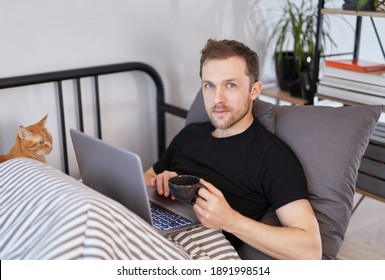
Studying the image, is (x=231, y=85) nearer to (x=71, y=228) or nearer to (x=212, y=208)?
(x=212, y=208)

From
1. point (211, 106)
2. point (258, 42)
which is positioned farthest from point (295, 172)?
point (258, 42)

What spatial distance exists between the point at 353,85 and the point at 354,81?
16mm

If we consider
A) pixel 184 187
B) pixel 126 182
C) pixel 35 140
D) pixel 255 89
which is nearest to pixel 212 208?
pixel 184 187

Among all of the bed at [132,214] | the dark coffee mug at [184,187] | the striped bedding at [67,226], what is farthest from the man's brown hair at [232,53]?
the striped bedding at [67,226]

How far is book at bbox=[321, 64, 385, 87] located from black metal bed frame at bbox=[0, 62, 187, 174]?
0.63 metres

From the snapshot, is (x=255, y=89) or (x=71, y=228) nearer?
(x=71, y=228)

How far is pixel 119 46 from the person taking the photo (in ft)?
6.51

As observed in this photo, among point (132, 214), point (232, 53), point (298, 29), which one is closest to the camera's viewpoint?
point (132, 214)

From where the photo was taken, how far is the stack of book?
1.92 meters

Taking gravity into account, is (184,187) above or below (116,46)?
below

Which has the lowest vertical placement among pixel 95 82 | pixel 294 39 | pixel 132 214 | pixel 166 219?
pixel 166 219

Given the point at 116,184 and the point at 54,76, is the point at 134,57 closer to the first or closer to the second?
the point at 54,76
